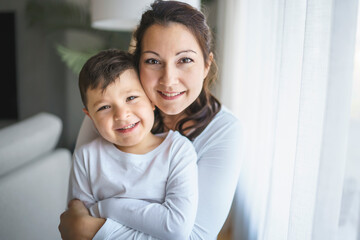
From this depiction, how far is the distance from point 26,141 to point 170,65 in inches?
44.4

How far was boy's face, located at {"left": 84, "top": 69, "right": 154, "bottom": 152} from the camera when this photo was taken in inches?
37.7

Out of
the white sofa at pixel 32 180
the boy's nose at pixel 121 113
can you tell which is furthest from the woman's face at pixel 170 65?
the white sofa at pixel 32 180

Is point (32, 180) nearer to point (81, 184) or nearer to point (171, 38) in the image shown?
point (81, 184)

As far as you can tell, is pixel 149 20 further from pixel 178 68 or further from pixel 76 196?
pixel 76 196

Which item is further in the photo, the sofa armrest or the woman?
the sofa armrest

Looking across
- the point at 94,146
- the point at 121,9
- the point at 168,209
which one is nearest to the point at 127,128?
the point at 94,146

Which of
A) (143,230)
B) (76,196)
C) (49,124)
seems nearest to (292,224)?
(143,230)

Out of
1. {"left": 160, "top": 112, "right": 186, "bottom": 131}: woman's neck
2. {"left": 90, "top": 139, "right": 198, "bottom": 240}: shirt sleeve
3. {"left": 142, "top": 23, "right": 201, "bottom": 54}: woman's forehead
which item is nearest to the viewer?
{"left": 90, "top": 139, "right": 198, "bottom": 240}: shirt sleeve

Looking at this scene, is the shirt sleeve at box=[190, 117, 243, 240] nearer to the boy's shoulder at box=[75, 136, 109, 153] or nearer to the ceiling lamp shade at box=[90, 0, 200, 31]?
the boy's shoulder at box=[75, 136, 109, 153]

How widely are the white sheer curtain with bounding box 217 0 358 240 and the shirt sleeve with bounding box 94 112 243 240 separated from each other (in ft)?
0.50

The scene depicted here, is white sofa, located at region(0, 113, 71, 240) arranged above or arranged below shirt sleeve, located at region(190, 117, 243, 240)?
below

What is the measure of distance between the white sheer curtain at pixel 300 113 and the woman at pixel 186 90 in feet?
0.60

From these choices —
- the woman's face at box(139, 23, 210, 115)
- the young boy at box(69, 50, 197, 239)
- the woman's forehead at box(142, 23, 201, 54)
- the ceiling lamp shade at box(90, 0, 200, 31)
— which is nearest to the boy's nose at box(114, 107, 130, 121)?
the young boy at box(69, 50, 197, 239)

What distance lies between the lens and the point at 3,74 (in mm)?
4598
